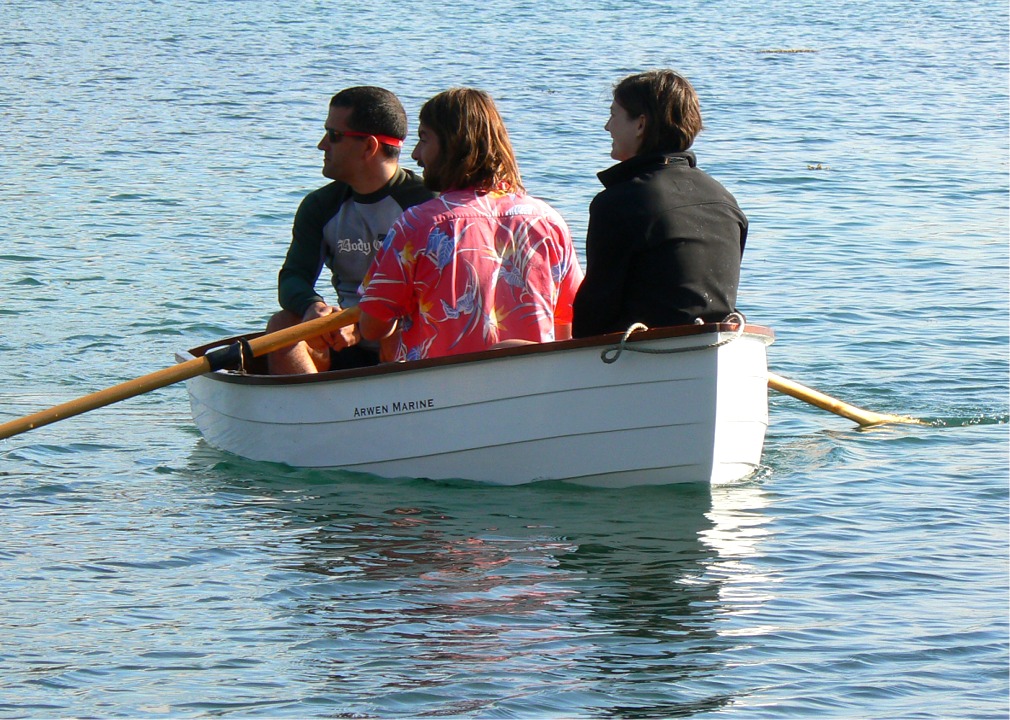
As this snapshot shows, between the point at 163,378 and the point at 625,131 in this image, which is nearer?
the point at 625,131

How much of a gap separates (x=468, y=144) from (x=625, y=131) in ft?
1.96

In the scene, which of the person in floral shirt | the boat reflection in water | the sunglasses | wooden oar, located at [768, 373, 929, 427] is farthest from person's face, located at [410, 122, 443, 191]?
wooden oar, located at [768, 373, 929, 427]

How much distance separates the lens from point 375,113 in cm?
670

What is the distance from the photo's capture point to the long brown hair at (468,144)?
602 centimetres

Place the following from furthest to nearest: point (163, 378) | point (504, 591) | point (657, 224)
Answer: point (163, 378)
point (657, 224)
point (504, 591)

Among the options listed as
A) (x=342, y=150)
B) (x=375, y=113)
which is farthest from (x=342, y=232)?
(x=375, y=113)

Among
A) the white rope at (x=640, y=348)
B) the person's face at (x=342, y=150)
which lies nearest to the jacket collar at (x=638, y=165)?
the white rope at (x=640, y=348)

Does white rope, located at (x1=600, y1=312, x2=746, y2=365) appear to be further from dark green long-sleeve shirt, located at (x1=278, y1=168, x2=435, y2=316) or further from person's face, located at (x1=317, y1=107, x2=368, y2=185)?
person's face, located at (x1=317, y1=107, x2=368, y2=185)

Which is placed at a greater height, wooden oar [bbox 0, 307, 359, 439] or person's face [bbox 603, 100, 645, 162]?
person's face [bbox 603, 100, 645, 162]

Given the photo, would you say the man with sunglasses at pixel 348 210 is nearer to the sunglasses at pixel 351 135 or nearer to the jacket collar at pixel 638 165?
the sunglasses at pixel 351 135

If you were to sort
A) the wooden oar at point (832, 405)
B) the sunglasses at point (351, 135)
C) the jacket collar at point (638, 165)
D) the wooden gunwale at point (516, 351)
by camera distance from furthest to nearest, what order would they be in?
1. the wooden oar at point (832, 405)
2. the sunglasses at point (351, 135)
3. the jacket collar at point (638, 165)
4. the wooden gunwale at point (516, 351)

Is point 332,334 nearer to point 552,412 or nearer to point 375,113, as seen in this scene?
point 375,113

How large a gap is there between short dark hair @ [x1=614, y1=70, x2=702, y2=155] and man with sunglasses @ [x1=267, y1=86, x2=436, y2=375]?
Result: 3.82 ft

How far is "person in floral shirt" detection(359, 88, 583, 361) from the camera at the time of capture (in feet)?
20.0
